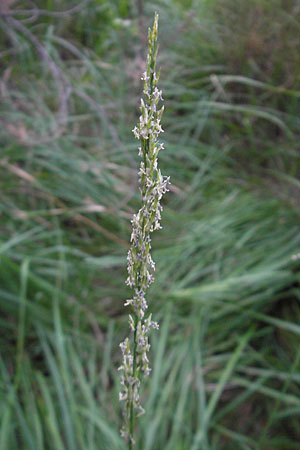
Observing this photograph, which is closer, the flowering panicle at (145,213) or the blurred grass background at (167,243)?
the flowering panicle at (145,213)

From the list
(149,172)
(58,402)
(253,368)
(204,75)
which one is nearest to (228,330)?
(253,368)

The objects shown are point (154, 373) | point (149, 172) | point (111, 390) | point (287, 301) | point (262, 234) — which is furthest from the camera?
point (262, 234)

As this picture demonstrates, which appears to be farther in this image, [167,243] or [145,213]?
[167,243]

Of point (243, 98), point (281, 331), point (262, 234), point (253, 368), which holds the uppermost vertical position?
point (243, 98)

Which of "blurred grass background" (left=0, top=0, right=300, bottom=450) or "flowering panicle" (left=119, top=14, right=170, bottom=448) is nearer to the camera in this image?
"flowering panicle" (left=119, top=14, right=170, bottom=448)

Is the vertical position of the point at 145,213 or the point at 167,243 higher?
the point at 167,243

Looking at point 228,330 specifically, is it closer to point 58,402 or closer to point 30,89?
point 58,402

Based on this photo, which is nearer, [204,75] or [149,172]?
[149,172]

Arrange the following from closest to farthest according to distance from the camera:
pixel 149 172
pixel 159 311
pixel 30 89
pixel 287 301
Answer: pixel 149 172
pixel 159 311
pixel 287 301
pixel 30 89
